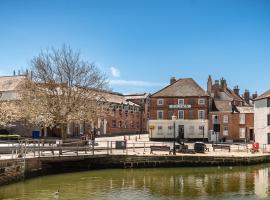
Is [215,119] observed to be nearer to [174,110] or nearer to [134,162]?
[174,110]

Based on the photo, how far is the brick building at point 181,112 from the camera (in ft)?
232

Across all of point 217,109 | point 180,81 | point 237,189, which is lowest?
point 237,189

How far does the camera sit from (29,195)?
27.4 meters

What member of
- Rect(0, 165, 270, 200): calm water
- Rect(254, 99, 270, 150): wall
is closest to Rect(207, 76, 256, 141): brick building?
Rect(254, 99, 270, 150): wall

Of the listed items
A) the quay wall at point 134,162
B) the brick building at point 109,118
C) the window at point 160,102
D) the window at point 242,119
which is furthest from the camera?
the window at point 160,102

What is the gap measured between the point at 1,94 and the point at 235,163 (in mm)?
48563

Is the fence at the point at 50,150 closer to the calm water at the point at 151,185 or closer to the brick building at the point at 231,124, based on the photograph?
the calm water at the point at 151,185

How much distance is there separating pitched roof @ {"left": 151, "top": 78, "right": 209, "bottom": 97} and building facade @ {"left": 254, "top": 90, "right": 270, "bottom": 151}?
1033 cm

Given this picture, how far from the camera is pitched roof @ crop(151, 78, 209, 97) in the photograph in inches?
2808

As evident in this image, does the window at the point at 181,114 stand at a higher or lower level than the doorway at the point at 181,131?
higher

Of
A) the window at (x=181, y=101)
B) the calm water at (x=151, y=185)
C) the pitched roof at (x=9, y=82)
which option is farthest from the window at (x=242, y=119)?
the pitched roof at (x=9, y=82)

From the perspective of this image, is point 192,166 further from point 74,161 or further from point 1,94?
point 1,94

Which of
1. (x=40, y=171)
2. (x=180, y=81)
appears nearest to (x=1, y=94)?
(x=180, y=81)

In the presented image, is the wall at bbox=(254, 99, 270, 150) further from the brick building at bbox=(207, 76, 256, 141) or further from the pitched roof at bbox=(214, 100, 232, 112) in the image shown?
the pitched roof at bbox=(214, 100, 232, 112)
